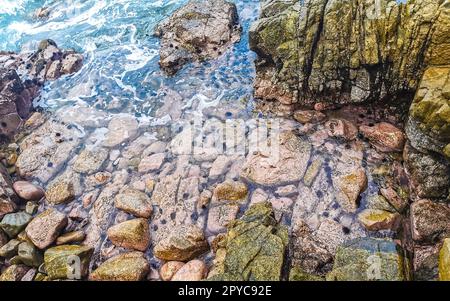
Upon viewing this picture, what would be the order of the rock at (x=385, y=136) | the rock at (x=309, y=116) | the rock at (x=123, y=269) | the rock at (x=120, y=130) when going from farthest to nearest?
the rock at (x=120, y=130) → the rock at (x=309, y=116) → the rock at (x=385, y=136) → the rock at (x=123, y=269)

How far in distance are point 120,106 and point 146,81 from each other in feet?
6.17

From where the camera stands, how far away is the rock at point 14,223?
36.1 feet

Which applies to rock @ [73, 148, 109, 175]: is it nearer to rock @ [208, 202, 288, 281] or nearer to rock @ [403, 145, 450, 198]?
rock @ [208, 202, 288, 281]

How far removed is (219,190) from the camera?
11133 mm

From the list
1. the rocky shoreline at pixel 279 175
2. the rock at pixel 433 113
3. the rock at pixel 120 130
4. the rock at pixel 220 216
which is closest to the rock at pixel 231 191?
the rocky shoreline at pixel 279 175

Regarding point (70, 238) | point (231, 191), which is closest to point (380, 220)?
point (231, 191)

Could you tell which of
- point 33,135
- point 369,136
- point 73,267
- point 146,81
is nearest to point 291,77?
point 369,136

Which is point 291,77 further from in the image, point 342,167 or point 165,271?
point 165,271

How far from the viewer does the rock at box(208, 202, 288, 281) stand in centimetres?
829

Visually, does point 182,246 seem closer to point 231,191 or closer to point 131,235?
point 131,235

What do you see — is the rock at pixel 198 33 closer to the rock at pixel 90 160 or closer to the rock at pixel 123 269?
the rock at pixel 90 160

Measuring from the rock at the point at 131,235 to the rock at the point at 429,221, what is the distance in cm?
775
